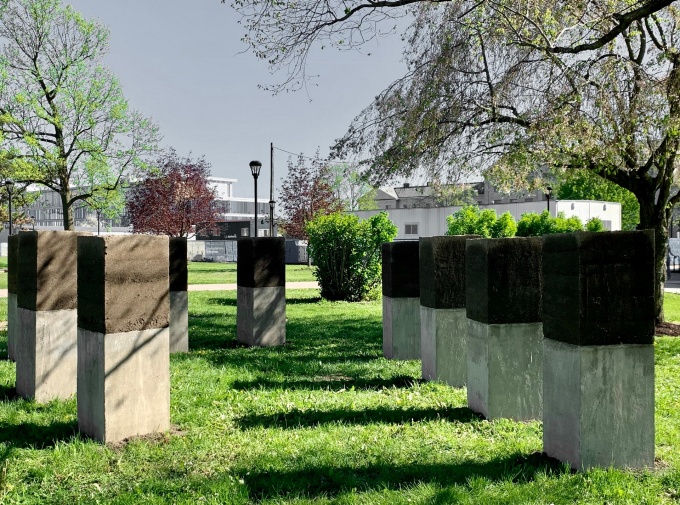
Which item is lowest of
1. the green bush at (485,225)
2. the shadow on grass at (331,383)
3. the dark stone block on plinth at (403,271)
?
the shadow on grass at (331,383)

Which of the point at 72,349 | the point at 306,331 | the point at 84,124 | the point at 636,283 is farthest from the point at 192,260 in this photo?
the point at 636,283

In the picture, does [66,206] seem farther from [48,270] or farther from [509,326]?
[509,326]

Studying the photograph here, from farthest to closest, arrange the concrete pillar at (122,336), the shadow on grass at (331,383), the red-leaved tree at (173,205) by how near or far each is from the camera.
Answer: the red-leaved tree at (173,205) → the shadow on grass at (331,383) → the concrete pillar at (122,336)

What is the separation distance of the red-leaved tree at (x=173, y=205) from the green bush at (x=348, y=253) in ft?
92.0

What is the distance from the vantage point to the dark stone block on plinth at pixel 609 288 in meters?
4.34

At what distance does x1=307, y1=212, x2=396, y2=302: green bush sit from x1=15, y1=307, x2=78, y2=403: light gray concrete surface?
1148 centimetres

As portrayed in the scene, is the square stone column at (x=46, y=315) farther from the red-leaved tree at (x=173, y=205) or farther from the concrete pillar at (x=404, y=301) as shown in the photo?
the red-leaved tree at (x=173, y=205)

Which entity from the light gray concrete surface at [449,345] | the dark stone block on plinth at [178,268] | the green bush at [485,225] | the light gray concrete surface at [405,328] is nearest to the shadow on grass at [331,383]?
the light gray concrete surface at [449,345]

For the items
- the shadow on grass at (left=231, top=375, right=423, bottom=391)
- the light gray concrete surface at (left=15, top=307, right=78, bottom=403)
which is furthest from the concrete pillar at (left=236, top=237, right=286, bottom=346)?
the light gray concrete surface at (left=15, top=307, right=78, bottom=403)

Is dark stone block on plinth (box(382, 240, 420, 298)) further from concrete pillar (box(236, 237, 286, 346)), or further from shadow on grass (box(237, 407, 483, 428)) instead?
shadow on grass (box(237, 407, 483, 428))

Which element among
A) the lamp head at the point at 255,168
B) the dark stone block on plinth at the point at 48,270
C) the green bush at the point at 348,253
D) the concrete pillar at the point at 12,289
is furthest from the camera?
the lamp head at the point at 255,168

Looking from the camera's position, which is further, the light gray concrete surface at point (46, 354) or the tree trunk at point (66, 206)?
the tree trunk at point (66, 206)

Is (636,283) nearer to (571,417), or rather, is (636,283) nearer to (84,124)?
(571,417)

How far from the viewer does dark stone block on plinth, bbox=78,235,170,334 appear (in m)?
5.10
